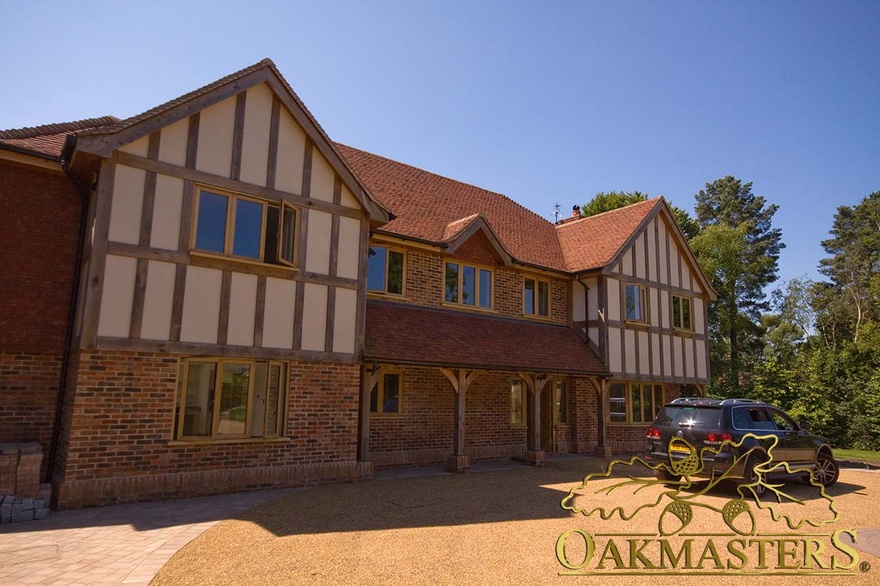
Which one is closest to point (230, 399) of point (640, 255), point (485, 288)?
point (485, 288)

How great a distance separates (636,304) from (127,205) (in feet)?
49.6

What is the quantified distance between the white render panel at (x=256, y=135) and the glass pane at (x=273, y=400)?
12.3 feet

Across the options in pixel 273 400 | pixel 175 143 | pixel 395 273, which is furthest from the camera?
pixel 395 273

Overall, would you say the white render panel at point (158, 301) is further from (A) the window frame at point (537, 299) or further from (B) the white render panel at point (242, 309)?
(A) the window frame at point (537, 299)

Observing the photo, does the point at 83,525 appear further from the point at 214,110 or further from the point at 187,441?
the point at 214,110

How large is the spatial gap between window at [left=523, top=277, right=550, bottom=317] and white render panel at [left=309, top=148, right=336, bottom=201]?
7.61 m

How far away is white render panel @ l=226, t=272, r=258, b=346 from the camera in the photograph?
396 inches

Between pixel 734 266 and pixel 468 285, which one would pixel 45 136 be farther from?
pixel 734 266

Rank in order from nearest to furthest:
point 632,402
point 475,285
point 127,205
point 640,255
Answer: point 127,205 → point 475,285 → point 632,402 → point 640,255

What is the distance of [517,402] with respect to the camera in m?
15.9

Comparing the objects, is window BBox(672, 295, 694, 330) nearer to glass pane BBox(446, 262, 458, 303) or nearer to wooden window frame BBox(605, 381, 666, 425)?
wooden window frame BBox(605, 381, 666, 425)

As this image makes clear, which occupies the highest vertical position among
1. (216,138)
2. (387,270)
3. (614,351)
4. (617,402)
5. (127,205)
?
(216,138)

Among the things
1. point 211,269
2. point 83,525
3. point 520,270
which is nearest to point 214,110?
point 211,269

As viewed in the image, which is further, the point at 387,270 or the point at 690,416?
the point at 387,270
